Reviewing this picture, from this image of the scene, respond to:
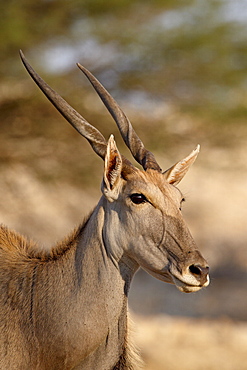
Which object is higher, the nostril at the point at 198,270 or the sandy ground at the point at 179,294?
the sandy ground at the point at 179,294

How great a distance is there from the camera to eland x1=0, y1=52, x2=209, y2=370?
15.7ft

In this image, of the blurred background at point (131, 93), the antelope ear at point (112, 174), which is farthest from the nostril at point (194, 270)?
the blurred background at point (131, 93)

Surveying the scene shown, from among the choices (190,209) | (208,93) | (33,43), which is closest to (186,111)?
(208,93)

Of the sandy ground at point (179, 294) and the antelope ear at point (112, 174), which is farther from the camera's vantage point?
the sandy ground at point (179, 294)

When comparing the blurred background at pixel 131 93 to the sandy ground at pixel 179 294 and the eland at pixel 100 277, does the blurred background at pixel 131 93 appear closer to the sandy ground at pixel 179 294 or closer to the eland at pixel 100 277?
the sandy ground at pixel 179 294

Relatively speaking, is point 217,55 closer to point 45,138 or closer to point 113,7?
point 113,7

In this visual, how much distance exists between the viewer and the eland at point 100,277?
188 inches

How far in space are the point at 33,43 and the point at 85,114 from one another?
4.52 ft

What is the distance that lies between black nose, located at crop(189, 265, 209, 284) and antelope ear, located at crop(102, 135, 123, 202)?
717 millimetres

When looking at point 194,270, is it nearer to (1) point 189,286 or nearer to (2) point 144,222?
(1) point 189,286

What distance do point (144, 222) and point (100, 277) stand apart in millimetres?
478

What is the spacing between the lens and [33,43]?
1155 cm

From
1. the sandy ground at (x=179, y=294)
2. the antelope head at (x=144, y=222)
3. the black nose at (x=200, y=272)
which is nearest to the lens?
the black nose at (x=200, y=272)

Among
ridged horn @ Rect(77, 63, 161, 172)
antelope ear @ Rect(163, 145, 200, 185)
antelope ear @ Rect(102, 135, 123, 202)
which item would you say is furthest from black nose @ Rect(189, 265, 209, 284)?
ridged horn @ Rect(77, 63, 161, 172)
